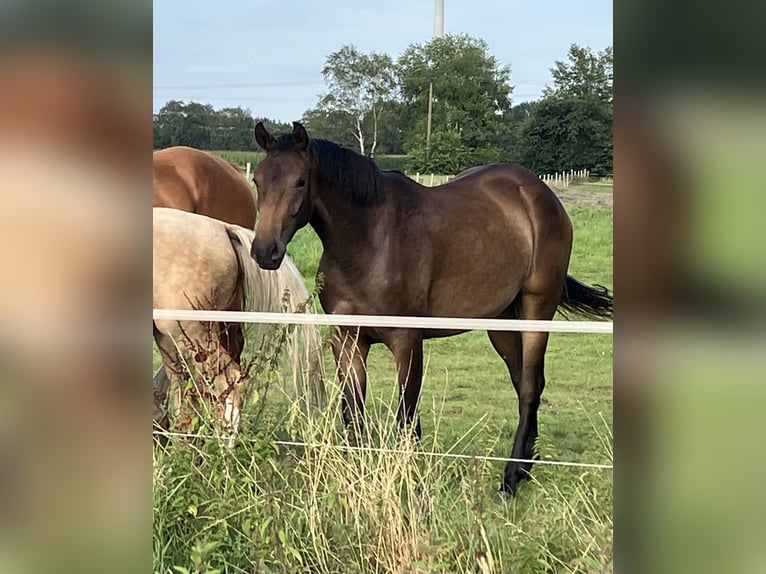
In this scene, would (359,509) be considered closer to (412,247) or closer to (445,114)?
(412,247)

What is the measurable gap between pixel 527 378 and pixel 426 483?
0.46 meters

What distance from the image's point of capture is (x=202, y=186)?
306cm

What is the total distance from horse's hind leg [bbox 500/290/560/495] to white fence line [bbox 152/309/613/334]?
0.10 feet

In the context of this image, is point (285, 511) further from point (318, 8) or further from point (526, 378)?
point (318, 8)

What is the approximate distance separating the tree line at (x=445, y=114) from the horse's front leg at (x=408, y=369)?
1.83 ft

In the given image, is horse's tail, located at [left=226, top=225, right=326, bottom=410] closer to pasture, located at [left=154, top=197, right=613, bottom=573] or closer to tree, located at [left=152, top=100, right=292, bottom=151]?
pasture, located at [left=154, top=197, right=613, bottom=573]

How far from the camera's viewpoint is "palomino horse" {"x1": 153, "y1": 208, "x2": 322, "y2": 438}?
300 centimetres

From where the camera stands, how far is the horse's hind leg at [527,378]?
283 centimetres

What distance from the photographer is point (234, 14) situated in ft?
9.67

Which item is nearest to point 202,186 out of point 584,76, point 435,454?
point 435,454
